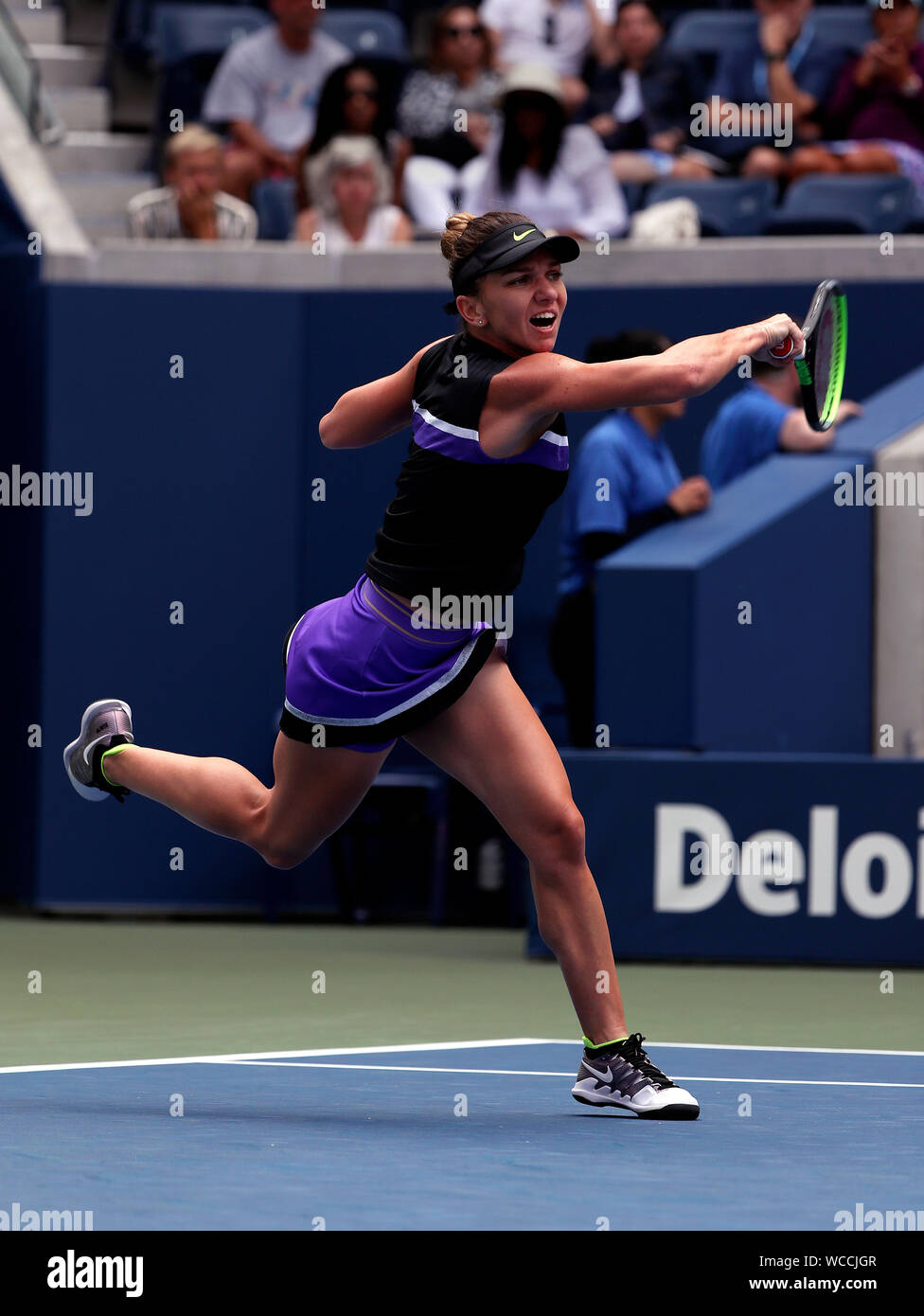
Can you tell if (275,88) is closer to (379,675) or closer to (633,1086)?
(379,675)

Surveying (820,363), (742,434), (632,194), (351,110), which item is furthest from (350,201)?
(820,363)

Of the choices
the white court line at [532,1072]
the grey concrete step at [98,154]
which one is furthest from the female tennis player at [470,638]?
the grey concrete step at [98,154]

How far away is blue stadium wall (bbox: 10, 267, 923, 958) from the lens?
11648mm

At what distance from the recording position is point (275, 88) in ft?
44.7

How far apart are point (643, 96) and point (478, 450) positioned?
29.3ft

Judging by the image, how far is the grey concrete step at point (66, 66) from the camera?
14859mm

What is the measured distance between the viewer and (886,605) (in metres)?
10.4

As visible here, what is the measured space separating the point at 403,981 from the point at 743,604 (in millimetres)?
2026

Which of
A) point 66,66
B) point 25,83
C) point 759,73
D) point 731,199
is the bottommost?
point 731,199

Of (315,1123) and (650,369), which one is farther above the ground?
(650,369)

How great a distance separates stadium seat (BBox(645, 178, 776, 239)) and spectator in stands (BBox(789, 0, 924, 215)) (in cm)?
45
